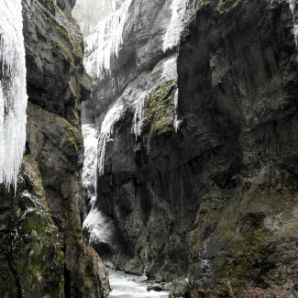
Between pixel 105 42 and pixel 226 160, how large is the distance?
110 ft

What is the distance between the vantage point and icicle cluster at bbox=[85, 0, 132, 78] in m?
47.2

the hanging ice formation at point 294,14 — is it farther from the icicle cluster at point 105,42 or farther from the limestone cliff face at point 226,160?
the icicle cluster at point 105,42

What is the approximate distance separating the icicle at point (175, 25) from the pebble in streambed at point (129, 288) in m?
20.7

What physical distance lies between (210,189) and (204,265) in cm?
706

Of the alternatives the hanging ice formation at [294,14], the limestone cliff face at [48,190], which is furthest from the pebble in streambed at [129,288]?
the hanging ice formation at [294,14]

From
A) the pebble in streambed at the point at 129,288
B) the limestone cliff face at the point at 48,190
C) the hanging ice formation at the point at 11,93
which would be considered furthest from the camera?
the pebble in streambed at the point at 129,288

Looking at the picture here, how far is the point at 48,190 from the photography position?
59.4 feet

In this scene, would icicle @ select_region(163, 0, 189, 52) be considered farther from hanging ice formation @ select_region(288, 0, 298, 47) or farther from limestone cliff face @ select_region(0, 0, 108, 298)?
hanging ice formation @ select_region(288, 0, 298, 47)

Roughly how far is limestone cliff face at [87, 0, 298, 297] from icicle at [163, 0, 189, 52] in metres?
7.40

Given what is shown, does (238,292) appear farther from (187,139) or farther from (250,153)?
(187,139)

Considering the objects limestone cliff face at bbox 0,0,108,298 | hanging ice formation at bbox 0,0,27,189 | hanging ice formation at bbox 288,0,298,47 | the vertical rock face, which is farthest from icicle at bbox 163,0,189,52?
hanging ice formation at bbox 0,0,27,189

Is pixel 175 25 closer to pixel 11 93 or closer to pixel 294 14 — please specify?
pixel 294 14

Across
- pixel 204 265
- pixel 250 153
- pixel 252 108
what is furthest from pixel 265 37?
pixel 204 265

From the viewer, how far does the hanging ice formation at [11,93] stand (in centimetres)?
1405
